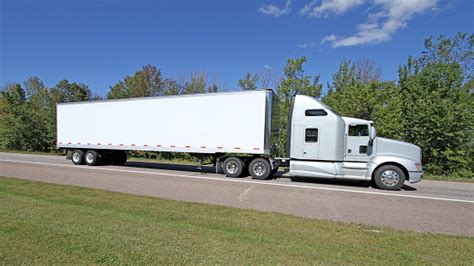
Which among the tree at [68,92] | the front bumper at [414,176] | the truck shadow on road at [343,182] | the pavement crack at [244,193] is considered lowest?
the truck shadow on road at [343,182]

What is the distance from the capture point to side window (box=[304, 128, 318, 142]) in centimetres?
1020

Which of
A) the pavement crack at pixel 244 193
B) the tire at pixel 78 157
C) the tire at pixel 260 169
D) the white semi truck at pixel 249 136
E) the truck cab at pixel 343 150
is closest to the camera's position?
the pavement crack at pixel 244 193

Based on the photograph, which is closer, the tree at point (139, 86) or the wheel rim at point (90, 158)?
the wheel rim at point (90, 158)

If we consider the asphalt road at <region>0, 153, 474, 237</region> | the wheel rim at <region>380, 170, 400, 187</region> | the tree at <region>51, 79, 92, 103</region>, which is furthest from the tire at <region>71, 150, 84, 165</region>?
the tree at <region>51, 79, 92, 103</region>

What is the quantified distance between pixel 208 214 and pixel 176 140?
24.3 feet

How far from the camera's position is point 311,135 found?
10289mm

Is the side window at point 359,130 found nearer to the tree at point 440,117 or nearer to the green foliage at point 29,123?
the tree at point 440,117

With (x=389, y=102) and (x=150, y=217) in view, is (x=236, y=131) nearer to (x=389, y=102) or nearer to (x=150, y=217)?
(x=150, y=217)

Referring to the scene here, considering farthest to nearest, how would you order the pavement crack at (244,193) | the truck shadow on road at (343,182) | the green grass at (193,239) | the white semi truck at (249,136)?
the truck shadow on road at (343,182)
the white semi truck at (249,136)
the pavement crack at (244,193)
the green grass at (193,239)

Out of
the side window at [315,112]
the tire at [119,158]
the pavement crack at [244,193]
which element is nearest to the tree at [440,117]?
the side window at [315,112]

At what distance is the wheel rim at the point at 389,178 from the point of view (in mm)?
9180

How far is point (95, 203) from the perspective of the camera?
6199 millimetres

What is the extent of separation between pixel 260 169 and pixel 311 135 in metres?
2.60

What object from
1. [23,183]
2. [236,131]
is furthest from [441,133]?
[23,183]
